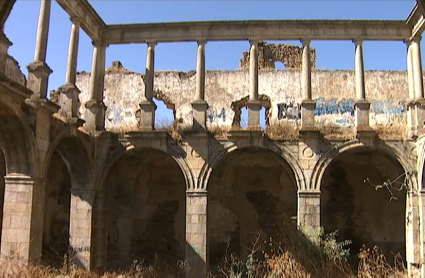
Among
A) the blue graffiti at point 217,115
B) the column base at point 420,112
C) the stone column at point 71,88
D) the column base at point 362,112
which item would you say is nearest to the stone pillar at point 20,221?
the stone column at point 71,88

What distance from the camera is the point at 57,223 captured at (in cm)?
1397

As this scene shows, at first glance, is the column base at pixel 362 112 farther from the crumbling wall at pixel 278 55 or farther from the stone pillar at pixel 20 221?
the crumbling wall at pixel 278 55

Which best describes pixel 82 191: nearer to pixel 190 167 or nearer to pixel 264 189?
pixel 190 167

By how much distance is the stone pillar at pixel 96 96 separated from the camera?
12.2 m

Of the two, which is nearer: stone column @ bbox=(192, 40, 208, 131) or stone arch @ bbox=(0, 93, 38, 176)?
stone arch @ bbox=(0, 93, 38, 176)

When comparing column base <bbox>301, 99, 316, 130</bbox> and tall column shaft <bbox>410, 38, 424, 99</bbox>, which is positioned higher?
tall column shaft <bbox>410, 38, 424, 99</bbox>

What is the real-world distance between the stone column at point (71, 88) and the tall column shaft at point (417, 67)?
8.25m

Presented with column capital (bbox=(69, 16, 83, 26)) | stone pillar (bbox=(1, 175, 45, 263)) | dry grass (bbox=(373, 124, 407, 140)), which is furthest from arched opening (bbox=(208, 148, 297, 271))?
stone pillar (bbox=(1, 175, 45, 263))

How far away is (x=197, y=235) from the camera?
37.5 ft

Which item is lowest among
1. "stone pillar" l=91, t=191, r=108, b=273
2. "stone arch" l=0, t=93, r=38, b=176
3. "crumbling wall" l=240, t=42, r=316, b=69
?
"stone pillar" l=91, t=191, r=108, b=273

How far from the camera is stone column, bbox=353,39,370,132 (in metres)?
11.6

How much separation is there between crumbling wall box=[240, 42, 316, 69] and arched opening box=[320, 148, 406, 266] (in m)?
6.60

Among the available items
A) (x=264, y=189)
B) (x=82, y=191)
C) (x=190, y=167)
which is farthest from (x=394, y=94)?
(x=82, y=191)

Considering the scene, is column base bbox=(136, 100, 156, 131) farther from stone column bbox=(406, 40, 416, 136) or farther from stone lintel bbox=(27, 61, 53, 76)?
stone column bbox=(406, 40, 416, 136)
